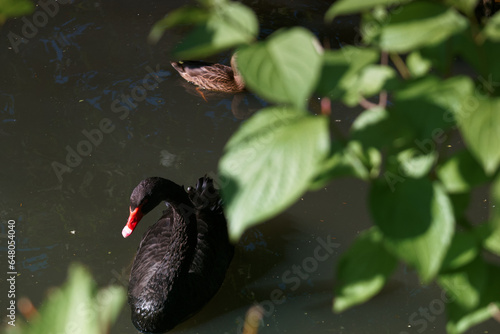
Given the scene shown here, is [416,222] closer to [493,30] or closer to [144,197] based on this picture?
[493,30]

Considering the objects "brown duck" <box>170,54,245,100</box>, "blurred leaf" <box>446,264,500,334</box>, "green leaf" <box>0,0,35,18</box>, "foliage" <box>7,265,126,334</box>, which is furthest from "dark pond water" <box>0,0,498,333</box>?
"foliage" <box>7,265,126,334</box>

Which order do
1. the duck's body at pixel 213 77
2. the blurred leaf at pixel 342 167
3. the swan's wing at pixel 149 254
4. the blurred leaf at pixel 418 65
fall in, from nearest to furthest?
1. the blurred leaf at pixel 342 167
2. the blurred leaf at pixel 418 65
3. the swan's wing at pixel 149 254
4. the duck's body at pixel 213 77

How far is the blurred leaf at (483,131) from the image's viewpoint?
0.69m

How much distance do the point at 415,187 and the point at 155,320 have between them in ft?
8.41

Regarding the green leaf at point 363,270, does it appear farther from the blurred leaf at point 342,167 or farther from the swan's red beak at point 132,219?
the swan's red beak at point 132,219

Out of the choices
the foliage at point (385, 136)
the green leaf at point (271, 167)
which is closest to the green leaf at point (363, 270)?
the foliage at point (385, 136)

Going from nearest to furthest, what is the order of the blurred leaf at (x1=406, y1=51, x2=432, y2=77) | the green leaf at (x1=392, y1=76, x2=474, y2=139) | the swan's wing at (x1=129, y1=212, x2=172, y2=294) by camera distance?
1. the green leaf at (x1=392, y1=76, x2=474, y2=139)
2. the blurred leaf at (x1=406, y1=51, x2=432, y2=77)
3. the swan's wing at (x1=129, y1=212, x2=172, y2=294)

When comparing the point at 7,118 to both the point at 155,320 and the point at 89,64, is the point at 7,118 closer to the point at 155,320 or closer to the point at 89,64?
the point at 89,64

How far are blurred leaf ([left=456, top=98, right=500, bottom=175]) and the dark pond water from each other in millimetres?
2514

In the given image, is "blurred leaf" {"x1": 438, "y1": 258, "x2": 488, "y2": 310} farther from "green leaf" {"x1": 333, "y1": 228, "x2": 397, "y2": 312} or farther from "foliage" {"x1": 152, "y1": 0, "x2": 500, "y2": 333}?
"green leaf" {"x1": 333, "y1": 228, "x2": 397, "y2": 312}

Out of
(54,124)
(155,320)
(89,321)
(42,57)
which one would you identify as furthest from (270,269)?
(89,321)

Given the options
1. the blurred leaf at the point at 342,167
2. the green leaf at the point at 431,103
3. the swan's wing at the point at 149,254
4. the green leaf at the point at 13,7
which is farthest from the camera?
the swan's wing at the point at 149,254

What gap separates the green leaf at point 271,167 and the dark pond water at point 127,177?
2600mm

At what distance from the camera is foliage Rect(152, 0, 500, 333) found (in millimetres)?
652
